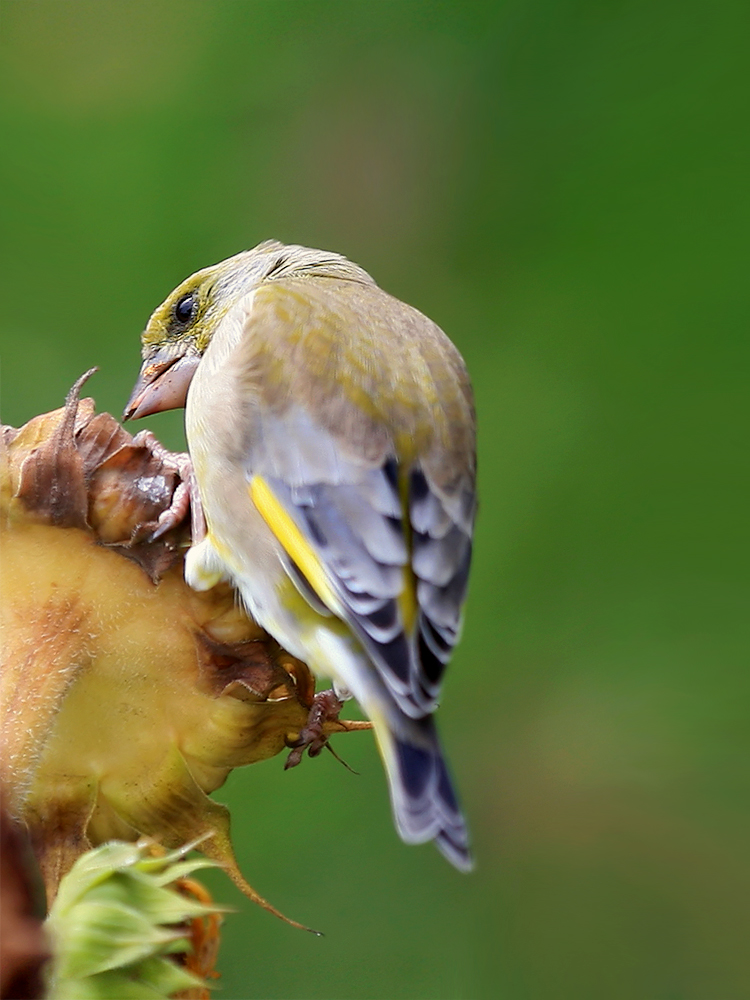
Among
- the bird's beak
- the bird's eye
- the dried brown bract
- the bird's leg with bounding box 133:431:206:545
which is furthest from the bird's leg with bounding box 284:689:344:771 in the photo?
the bird's eye

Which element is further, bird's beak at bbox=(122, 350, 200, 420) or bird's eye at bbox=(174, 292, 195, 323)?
bird's eye at bbox=(174, 292, 195, 323)

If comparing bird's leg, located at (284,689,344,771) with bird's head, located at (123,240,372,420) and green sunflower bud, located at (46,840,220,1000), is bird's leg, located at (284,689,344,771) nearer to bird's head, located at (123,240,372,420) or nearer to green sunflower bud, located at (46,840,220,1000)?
green sunflower bud, located at (46,840,220,1000)

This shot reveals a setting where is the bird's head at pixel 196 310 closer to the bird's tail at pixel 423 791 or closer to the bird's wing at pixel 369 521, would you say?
the bird's wing at pixel 369 521

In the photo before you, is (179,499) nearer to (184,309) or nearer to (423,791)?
(423,791)

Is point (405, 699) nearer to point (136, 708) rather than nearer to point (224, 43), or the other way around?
point (136, 708)

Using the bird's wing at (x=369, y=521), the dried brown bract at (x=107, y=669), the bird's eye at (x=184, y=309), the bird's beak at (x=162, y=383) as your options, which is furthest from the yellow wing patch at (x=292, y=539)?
the bird's eye at (x=184, y=309)

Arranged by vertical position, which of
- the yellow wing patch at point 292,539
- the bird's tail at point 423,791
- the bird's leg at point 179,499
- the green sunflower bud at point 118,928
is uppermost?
the bird's leg at point 179,499

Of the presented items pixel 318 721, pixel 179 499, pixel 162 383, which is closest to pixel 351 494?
pixel 179 499

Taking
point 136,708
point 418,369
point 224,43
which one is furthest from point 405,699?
point 224,43
